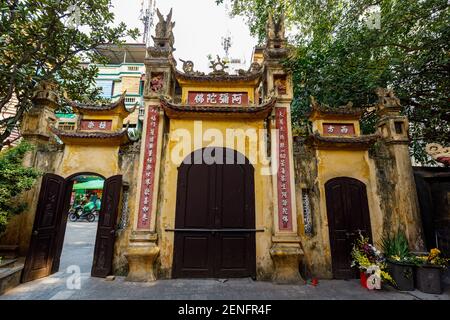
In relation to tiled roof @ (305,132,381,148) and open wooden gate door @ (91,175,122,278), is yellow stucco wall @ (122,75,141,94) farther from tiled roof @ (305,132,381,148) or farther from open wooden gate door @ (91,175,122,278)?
tiled roof @ (305,132,381,148)

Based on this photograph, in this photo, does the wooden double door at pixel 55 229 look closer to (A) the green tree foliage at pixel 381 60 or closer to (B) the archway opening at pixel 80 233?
(B) the archway opening at pixel 80 233

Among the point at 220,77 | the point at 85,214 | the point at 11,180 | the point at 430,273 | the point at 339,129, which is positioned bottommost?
the point at 430,273

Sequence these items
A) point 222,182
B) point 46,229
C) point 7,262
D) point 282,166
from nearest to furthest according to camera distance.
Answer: point 7,262 < point 46,229 < point 282,166 < point 222,182

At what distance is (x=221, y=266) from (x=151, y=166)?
322 cm

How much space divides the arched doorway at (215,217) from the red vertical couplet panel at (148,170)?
74 cm

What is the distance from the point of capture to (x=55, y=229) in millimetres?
5961

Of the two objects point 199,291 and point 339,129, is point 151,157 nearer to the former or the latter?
point 199,291

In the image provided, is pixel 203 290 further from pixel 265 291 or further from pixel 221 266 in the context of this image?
pixel 265 291

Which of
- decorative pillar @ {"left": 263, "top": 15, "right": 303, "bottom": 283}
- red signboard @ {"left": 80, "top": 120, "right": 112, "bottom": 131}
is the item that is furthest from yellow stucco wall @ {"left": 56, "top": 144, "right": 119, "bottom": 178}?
decorative pillar @ {"left": 263, "top": 15, "right": 303, "bottom": 283}

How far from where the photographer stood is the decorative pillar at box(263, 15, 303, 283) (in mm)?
5516

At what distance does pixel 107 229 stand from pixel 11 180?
2.33m

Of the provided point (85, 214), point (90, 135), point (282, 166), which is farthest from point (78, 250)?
point (85, 214)

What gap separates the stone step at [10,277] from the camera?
15.2ft

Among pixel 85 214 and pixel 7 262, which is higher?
pixel 85 214
